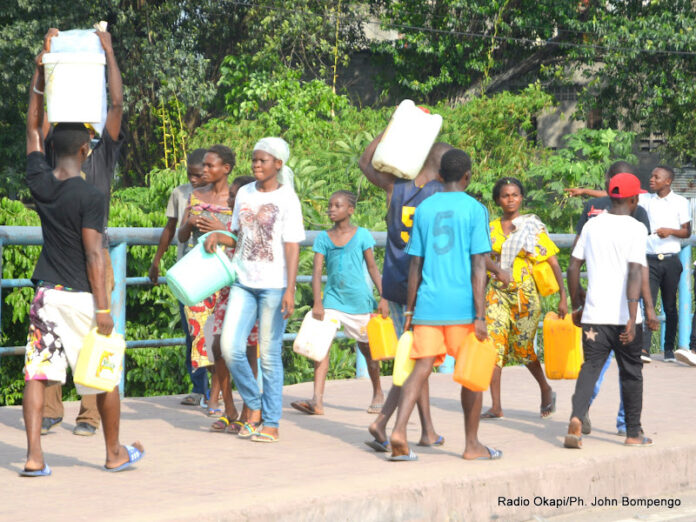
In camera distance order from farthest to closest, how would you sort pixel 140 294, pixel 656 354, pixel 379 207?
pixel 379 207
pixel 656 354
pixel 140 294

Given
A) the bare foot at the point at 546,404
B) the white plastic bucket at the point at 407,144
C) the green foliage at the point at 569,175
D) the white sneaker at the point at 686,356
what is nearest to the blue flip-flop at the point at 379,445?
the white plastic bucket at the point at 407,144

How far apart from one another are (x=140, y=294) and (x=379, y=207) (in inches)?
182

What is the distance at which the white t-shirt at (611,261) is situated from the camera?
6098 millimetres

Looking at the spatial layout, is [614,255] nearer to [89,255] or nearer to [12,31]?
[89,255]

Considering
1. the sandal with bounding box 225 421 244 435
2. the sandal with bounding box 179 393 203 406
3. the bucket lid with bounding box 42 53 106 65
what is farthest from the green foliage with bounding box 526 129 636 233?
the bucket lid with bounding box 42 53 106 65

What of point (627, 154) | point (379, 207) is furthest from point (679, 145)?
point (379, 207)

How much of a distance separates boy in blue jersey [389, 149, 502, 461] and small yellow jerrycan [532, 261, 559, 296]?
155cm

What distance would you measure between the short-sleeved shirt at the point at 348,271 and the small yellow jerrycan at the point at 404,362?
1.76 meters

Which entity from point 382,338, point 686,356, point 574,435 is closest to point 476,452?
point 574,435

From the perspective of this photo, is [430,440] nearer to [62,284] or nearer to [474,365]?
[474,365]

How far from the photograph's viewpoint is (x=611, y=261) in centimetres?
614

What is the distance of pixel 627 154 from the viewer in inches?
843

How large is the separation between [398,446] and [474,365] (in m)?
0.56

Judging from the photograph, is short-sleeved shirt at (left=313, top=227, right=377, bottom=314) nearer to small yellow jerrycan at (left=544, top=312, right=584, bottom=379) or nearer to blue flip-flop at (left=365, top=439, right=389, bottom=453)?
small yellow jerrycan at (left=544, top=312, right=584, bottom=379)
